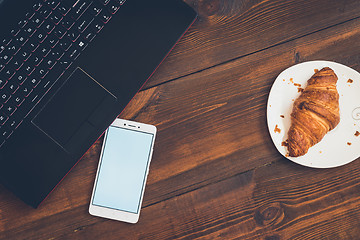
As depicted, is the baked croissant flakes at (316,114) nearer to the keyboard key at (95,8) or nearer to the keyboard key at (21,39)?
the keyboard key at (95,8)

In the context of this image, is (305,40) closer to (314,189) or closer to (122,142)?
(314,189)

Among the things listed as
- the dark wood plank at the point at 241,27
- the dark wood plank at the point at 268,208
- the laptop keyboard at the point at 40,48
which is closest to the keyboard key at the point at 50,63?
the laptop keyboard at the point at 40,48

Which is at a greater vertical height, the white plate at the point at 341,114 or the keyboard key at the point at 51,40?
the keyboard key at the point at 51,40

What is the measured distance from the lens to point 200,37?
0.75 meters

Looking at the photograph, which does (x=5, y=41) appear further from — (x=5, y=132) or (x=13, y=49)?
(x=5, y=132)

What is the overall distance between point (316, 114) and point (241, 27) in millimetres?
268

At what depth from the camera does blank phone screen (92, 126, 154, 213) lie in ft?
2.39

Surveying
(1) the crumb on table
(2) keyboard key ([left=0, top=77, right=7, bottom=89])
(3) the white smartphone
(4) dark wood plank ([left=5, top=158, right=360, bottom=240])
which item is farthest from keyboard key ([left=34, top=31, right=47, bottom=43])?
(1) the crumb on table

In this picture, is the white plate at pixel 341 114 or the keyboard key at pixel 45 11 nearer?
the keyboard key at pixel 45 11

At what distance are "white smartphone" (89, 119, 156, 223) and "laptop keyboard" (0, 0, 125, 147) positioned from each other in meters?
0.18

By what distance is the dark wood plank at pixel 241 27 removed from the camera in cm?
75

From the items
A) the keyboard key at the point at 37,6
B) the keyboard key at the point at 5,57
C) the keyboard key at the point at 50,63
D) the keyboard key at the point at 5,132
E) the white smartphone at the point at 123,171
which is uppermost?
the keyboard key at the point at 37,6

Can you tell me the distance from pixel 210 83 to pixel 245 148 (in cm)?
18

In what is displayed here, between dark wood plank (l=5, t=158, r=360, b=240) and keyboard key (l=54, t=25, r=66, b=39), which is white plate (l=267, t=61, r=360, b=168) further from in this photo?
keyboard key (l=54, t=25, r=66, b=39)
